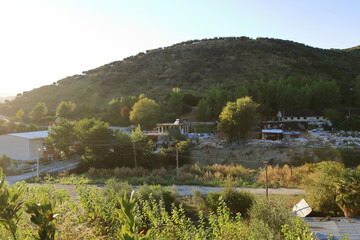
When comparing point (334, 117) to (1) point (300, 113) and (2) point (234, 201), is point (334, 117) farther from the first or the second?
(2) point (234, 201)

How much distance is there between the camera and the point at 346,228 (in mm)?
8852

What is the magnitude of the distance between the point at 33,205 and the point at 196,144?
31.4m

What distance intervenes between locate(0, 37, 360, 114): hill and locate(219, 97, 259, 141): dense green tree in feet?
103

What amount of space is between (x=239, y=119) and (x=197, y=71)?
172 ft

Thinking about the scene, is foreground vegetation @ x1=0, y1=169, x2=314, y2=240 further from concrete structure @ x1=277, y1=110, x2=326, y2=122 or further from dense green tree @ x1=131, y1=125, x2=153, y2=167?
concrete structure @ x1=277, y1=110, x2=326, y2=122

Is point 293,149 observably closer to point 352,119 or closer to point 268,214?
point 352,119

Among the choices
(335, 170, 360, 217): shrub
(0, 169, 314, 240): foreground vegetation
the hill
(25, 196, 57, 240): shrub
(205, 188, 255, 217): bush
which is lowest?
(205, 188, 255, 217): bush

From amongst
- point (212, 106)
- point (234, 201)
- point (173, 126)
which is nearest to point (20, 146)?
point (173, 126)

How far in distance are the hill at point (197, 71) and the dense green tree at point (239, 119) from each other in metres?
31.5

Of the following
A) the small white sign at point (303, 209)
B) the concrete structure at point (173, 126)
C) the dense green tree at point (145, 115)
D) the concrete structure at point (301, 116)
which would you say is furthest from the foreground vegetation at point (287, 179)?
the concrete structure at point (301, 116)

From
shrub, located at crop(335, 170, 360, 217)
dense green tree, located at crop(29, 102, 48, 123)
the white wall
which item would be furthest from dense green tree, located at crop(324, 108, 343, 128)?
dense green tree, located at crop(29, 102, 48, 123)

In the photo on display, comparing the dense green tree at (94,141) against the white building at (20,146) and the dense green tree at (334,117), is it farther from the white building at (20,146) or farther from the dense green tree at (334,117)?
the dense green tree at (334,117)

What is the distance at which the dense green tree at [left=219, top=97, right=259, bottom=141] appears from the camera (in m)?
33.5

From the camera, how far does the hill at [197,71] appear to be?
7419 centimetres
